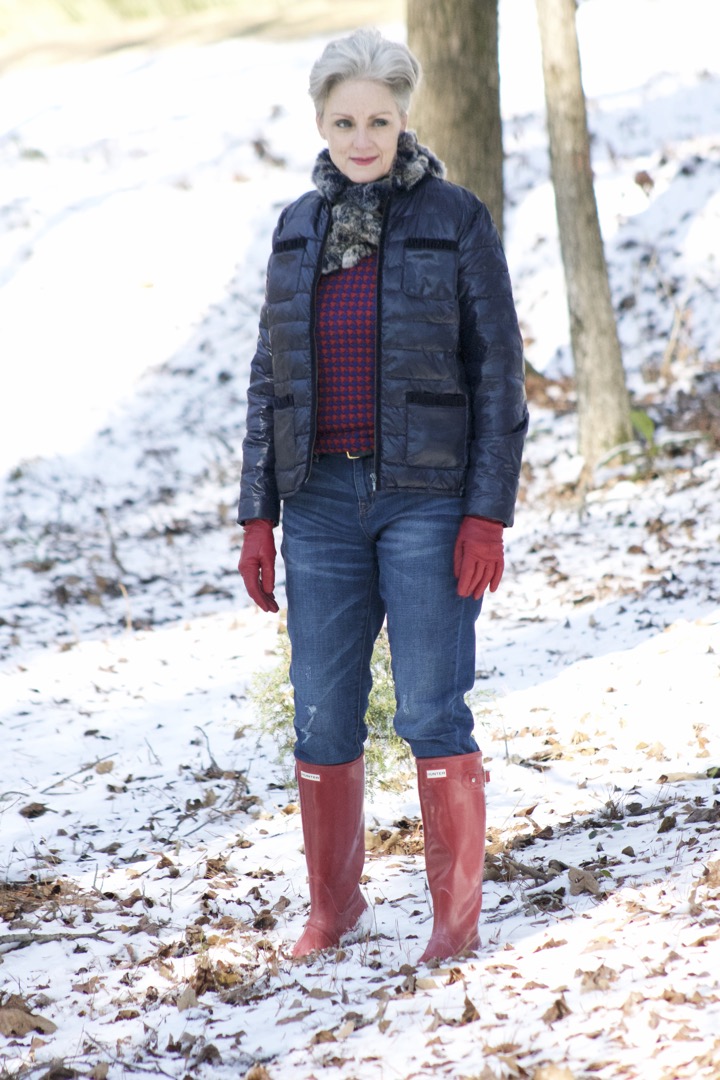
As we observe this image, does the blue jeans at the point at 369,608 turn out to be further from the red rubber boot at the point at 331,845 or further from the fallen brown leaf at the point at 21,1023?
the fallen brown leaf at the point at 21,1023

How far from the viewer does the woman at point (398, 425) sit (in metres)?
3.00

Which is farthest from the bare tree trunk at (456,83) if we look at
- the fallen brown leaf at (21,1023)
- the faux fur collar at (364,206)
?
the fallen brown leaf at (21,1023)

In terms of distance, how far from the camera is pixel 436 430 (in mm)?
3018

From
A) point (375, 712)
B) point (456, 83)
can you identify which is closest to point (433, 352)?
point (375, 712)

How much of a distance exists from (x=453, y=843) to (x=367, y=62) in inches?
87.1

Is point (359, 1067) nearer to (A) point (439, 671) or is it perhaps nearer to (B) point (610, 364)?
(A) point (439, 671)

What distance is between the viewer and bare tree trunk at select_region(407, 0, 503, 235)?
7.51 m

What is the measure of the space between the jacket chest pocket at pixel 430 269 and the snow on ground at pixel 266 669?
72.9 inches

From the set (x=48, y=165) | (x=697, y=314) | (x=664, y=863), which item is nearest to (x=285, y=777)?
(x=664, y=863)

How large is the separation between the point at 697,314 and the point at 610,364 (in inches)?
131

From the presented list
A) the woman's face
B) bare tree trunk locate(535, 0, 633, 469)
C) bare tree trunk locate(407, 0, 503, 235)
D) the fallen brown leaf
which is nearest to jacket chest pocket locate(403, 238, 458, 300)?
the woman's face

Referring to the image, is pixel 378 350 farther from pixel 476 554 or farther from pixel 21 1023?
pixel 21 1023

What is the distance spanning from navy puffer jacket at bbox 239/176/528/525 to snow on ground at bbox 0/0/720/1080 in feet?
4.42

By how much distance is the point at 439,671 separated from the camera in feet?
10.3
